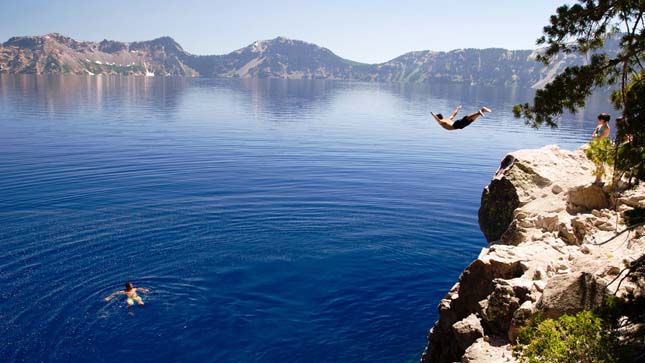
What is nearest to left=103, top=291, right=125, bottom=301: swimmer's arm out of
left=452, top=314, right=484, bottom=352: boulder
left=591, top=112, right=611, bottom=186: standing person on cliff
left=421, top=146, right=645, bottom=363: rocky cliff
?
left=421, top=146, right=645, bottom=363: rocky cliff

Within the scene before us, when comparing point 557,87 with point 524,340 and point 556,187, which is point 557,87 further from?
point 556,187

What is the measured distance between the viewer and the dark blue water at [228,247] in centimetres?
1886

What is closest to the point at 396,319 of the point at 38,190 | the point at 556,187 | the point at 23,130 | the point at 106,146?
the point at 556,187

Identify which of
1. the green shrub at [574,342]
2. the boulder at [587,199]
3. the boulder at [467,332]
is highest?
the boulder at [587,199]

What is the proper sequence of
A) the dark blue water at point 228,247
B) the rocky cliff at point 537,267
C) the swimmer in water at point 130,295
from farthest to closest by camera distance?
the swimmer in water at point 130,295 < the dark blue water at point 228,247 < the rocky cliff at point 537,267

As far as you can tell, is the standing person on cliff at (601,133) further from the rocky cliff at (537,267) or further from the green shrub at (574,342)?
the green shrub at (574,342)

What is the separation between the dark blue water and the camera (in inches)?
742

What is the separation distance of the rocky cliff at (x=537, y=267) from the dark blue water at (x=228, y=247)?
429cm

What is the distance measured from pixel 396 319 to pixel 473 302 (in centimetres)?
601

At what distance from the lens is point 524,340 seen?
37.6 ft

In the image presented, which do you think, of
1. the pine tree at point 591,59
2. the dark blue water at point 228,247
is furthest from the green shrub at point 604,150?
the dark blue water at point 228,247

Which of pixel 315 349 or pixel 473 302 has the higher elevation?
pixel 473 302

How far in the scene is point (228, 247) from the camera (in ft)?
91.1

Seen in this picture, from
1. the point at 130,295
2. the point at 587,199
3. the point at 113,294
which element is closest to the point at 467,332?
the point at 587,199
